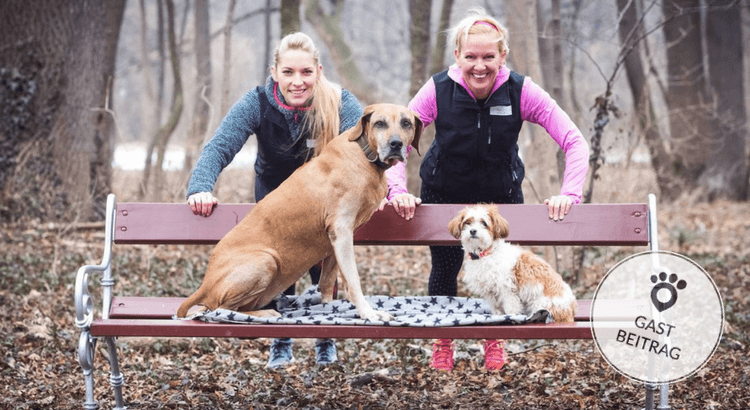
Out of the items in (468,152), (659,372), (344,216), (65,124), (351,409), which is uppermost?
(65,124)

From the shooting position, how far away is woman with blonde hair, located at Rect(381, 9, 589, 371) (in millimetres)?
4316

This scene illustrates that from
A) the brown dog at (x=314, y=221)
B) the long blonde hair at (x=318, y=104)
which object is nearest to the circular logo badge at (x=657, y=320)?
the brown dog at (x=314, y=221)

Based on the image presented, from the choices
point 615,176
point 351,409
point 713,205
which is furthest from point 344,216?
point 713,205

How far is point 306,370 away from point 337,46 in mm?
12961

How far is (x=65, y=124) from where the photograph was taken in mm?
10281

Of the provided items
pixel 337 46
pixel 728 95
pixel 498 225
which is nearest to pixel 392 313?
pixel 498 225

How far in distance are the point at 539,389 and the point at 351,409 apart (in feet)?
4.09

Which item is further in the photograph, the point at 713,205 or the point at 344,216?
the point at 713,205

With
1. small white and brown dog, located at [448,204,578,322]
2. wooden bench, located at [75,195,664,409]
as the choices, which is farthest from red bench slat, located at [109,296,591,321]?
small white and brown dog, located at [448,204,578,322]

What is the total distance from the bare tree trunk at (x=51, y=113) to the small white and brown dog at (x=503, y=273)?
6.91 meters

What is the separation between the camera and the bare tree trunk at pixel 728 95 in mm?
16281

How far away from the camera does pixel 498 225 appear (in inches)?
161

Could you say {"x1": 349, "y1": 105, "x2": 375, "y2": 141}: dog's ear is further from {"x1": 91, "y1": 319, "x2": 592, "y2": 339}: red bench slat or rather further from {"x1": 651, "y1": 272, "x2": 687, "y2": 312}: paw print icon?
{"x1": 651, "y1": 272, "x2": 687, "y2": 312}: paw print icon

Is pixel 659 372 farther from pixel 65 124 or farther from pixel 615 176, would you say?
pixel 65 124
